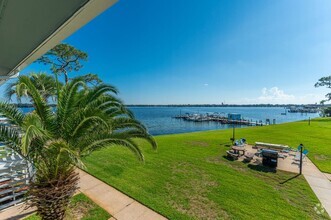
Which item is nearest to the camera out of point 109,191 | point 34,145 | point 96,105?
point 34,145

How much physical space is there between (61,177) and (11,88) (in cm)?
745

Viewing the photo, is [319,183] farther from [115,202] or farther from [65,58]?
[65,58]

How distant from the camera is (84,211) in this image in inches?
187

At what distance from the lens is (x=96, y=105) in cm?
443

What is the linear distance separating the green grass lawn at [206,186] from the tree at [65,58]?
1406 centimetres

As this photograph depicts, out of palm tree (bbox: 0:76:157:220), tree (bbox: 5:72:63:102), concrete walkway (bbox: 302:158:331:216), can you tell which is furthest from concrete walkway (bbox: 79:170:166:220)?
concrete walkway (bbox: 302:158:331:216)

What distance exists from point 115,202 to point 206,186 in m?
3.27

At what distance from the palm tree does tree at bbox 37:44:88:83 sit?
15913 mm

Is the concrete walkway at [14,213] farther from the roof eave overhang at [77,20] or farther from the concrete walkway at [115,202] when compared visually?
the roof eave overhang at [77,20]

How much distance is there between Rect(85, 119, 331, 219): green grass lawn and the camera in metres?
4.90

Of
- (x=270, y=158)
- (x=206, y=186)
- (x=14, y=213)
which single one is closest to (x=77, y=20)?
(x=14, y=213)

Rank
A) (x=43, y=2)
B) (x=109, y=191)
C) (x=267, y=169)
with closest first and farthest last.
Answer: (x=43, y=2) → (x=109, y=191) → (x=267, y=169)

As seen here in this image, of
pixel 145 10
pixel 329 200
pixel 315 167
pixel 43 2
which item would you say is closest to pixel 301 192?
pixel 329 200

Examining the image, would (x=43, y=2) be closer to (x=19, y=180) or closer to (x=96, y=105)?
(x=96, y=105)
